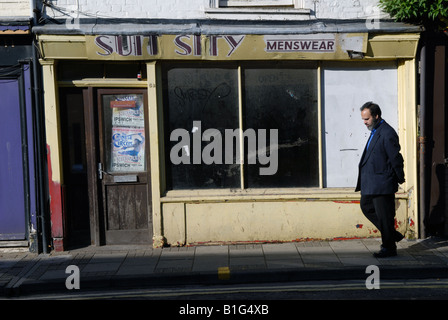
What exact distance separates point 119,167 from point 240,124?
1996mm

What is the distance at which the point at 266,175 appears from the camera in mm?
8680

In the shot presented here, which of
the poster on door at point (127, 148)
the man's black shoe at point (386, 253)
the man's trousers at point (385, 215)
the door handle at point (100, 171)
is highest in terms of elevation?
the poster on door at point (127, 148)

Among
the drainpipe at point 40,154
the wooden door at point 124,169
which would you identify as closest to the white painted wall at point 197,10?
the drainpipe at point 40,154

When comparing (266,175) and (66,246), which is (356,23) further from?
(66,246)

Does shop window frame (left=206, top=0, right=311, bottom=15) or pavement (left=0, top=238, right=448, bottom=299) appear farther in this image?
shop window frame (left=206, top=0, right=311, bottom=15)

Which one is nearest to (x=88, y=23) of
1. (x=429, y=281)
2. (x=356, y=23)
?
(x=356, y=23)

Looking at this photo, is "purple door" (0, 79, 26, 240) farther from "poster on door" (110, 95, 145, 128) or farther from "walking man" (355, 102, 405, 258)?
"walking man" (355, 102, 405, 258)

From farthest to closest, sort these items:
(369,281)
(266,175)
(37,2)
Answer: (266,175), (37,2), (369,281)

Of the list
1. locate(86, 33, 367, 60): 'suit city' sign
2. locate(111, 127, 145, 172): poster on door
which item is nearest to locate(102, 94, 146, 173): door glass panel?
locate(111, 127, 145, 172): poster on door

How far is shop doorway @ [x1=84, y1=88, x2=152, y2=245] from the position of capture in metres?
8.52

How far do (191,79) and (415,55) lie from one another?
134 inches

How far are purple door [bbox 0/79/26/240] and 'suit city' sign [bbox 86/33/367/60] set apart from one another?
1.41 meters

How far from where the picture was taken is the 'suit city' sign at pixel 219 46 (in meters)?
8.15

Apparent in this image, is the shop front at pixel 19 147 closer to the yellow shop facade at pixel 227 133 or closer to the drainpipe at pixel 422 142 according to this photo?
the yellow shop facade at pixel 227 133
